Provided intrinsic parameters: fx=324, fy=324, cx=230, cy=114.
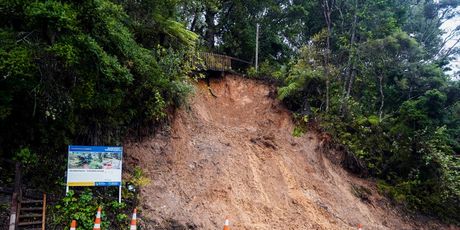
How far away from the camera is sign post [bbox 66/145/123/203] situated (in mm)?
7430

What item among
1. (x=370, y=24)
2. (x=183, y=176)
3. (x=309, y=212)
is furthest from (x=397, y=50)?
(x=183, y=176)

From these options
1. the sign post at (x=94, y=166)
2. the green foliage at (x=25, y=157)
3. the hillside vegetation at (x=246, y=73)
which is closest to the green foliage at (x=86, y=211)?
the hillside vegetation at (x=246, y=73)

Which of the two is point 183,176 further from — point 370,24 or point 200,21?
point 370,24

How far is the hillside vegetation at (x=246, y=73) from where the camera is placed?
20.2ft

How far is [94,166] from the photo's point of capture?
7.66 meters

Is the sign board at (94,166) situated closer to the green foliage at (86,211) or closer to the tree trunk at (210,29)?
the green foliage at (86,211)

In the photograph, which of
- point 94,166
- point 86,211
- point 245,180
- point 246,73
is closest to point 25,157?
point 94,166

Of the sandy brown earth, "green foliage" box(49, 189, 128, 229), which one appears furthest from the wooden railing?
"green foliage" box(49, 189, 128, 229)

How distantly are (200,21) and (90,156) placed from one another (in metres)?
13.4

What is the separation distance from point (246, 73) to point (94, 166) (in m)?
11.7

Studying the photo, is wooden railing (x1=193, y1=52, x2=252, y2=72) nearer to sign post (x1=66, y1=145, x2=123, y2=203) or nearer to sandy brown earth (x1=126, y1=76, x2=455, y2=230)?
sandy brown earth (x1=126, y1=76, x2=455, y2=230)

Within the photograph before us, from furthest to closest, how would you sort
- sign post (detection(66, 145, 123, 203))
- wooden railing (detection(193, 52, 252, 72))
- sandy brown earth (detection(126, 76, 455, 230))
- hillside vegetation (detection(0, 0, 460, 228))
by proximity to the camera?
wooden railing (detection(193, 52, 252, 72))
sandy brown earth (detection(126, 76, 455, 230))
sign post (detection(66, 145, 123, 203))
hillside vegetation (detection(0, 0, 460, 228))

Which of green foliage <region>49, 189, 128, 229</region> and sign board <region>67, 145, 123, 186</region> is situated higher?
sign board <region>67, 145, 123, 186</region>

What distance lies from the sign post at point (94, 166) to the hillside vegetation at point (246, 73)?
0.46 m
